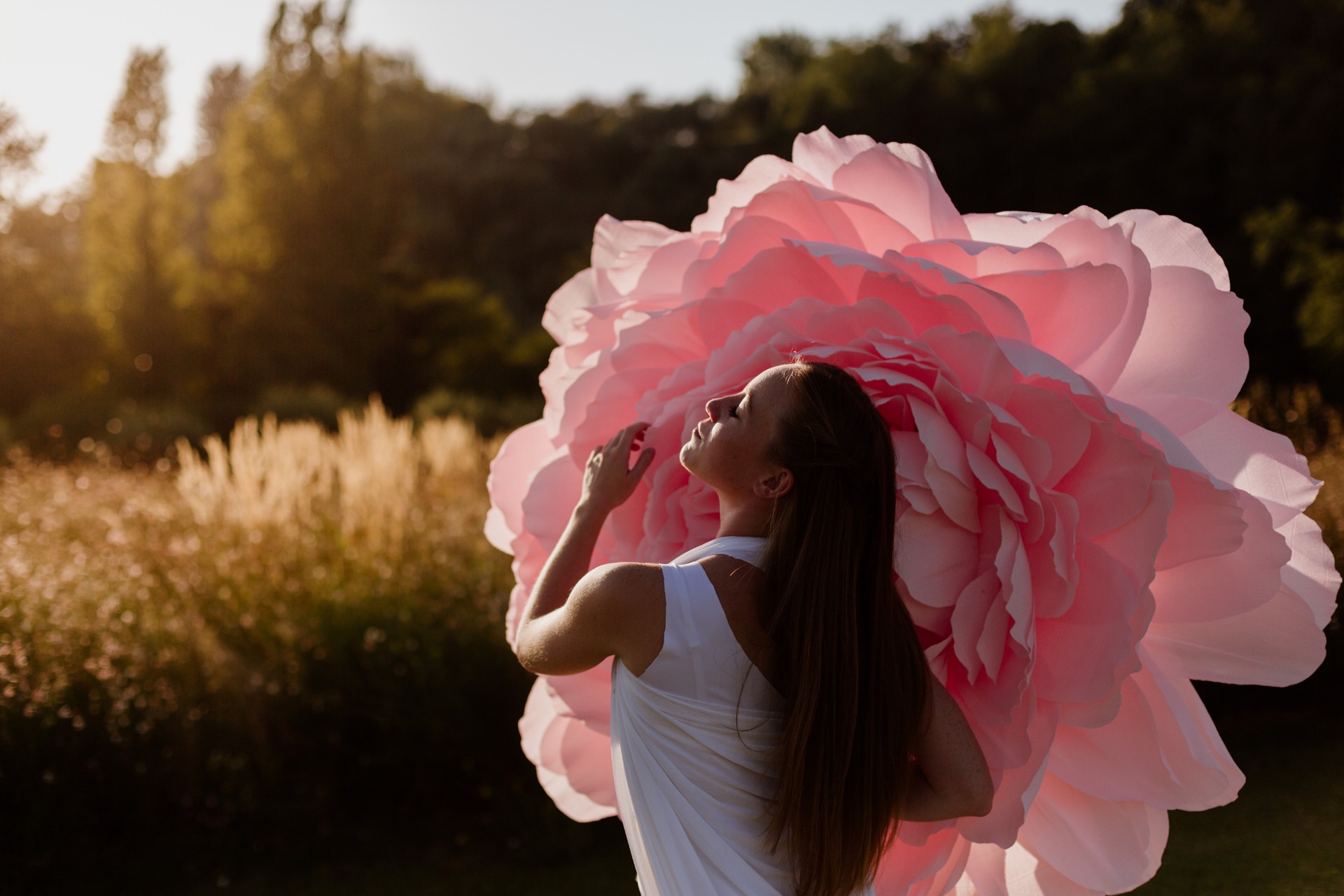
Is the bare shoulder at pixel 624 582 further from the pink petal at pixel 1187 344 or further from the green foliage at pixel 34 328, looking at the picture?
the green foliage at pixel 34 328

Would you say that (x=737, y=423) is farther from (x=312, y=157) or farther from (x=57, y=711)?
(x=312, y=157)

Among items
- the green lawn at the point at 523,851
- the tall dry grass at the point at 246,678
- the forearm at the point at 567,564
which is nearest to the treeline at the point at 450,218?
the tall dry grass at the point at 246,678

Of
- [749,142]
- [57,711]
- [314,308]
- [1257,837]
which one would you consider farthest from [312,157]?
[1257,837]

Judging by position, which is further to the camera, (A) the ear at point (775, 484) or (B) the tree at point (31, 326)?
(B) the tree at point (31, 326)

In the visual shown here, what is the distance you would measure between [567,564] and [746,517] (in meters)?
0.28

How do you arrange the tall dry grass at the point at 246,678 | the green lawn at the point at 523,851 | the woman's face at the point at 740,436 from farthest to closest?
the tall dry grass at the point at 246,678 < the green lawn at the point at 523,851 < the woman's face at the point at 740,436

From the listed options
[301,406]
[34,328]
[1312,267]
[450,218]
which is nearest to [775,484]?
[301,406]

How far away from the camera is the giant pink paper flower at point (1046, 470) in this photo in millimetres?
1113

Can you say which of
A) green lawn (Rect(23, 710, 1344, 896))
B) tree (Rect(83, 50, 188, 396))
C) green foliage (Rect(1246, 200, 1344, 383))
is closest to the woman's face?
green lawn (Rect(23, 710, 1344, 896))

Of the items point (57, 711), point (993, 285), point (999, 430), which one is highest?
point (57, 711)

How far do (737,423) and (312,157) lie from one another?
2032 cm

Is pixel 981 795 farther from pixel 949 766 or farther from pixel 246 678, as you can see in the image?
pixel 246 678

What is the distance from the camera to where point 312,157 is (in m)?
19.4

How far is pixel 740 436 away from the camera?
52.8 inches
